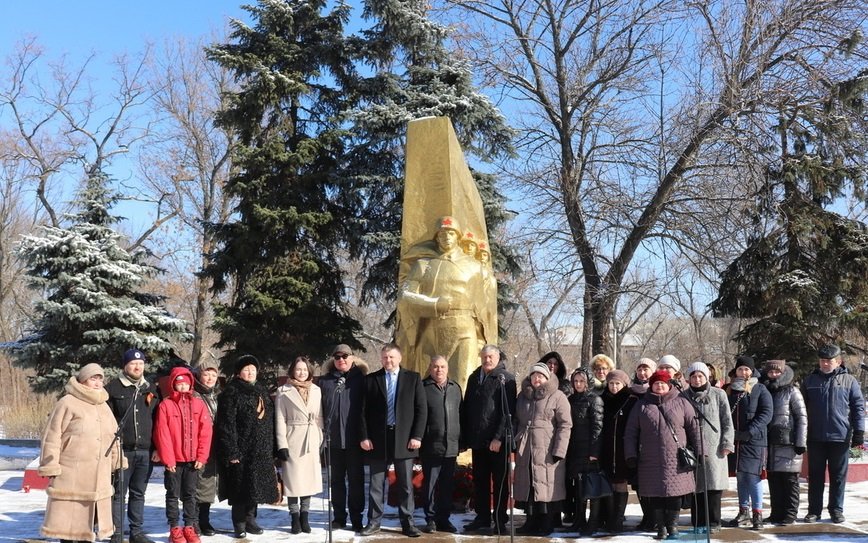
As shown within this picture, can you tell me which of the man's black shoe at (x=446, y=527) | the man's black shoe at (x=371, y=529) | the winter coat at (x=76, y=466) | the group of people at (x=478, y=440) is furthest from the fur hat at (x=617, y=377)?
the winter coat at (x=76, y=466)

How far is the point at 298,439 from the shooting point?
769cm

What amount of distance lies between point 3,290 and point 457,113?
2258 centimetres

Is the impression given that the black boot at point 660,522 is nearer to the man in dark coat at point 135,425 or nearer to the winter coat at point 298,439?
the winter coat at point 298,439

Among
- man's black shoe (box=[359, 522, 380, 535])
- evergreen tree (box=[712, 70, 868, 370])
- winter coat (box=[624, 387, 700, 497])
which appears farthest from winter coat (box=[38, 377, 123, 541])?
evergreen tree (box=[712, 70, 868, 370])

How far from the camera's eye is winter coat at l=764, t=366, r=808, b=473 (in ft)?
26.2

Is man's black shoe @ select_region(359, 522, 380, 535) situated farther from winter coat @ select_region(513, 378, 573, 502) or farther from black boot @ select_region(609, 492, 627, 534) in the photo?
black boot @ select_region(609, 492, 627, 534)

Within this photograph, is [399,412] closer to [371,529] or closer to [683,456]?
[371,529]

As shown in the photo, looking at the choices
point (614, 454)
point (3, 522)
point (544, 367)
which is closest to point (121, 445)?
point (3, 522)

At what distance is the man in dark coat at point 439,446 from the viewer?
767 centimetres

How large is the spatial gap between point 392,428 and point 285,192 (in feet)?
29.3

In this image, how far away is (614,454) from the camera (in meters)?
7.59

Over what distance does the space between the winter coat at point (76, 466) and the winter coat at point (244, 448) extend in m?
0.97

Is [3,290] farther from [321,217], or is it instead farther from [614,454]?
[614,454]

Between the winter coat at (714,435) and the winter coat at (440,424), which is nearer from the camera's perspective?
the winter coat at (714,435)
